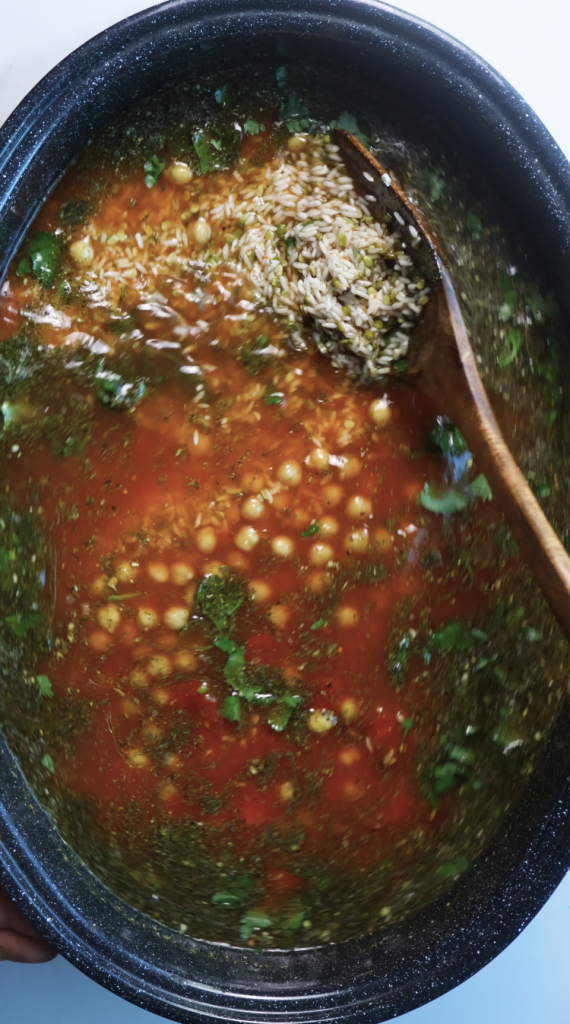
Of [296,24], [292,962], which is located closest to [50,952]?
[292,962]

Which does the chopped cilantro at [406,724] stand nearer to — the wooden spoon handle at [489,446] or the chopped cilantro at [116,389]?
the wooden spoon handle at [489,446]

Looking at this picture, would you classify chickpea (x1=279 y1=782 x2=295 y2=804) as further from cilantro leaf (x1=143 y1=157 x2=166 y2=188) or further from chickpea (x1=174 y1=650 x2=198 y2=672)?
cilantro leaf (x1=143 y1=157 x2=166 y2=188)

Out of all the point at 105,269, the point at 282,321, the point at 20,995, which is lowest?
the point at 20,995

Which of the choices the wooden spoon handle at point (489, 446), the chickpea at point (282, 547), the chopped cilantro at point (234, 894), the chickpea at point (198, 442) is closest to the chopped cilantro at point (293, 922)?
the chopped cilantro at point (234, 894)

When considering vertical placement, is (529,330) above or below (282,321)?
below

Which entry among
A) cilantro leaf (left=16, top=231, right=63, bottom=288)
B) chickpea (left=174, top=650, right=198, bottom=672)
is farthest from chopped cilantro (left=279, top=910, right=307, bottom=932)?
cilantro leaf (left=16, top=231, right=63, bottom=288)

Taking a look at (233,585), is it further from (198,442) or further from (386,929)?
(386,929)

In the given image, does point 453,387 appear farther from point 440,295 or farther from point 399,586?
point 399,586
